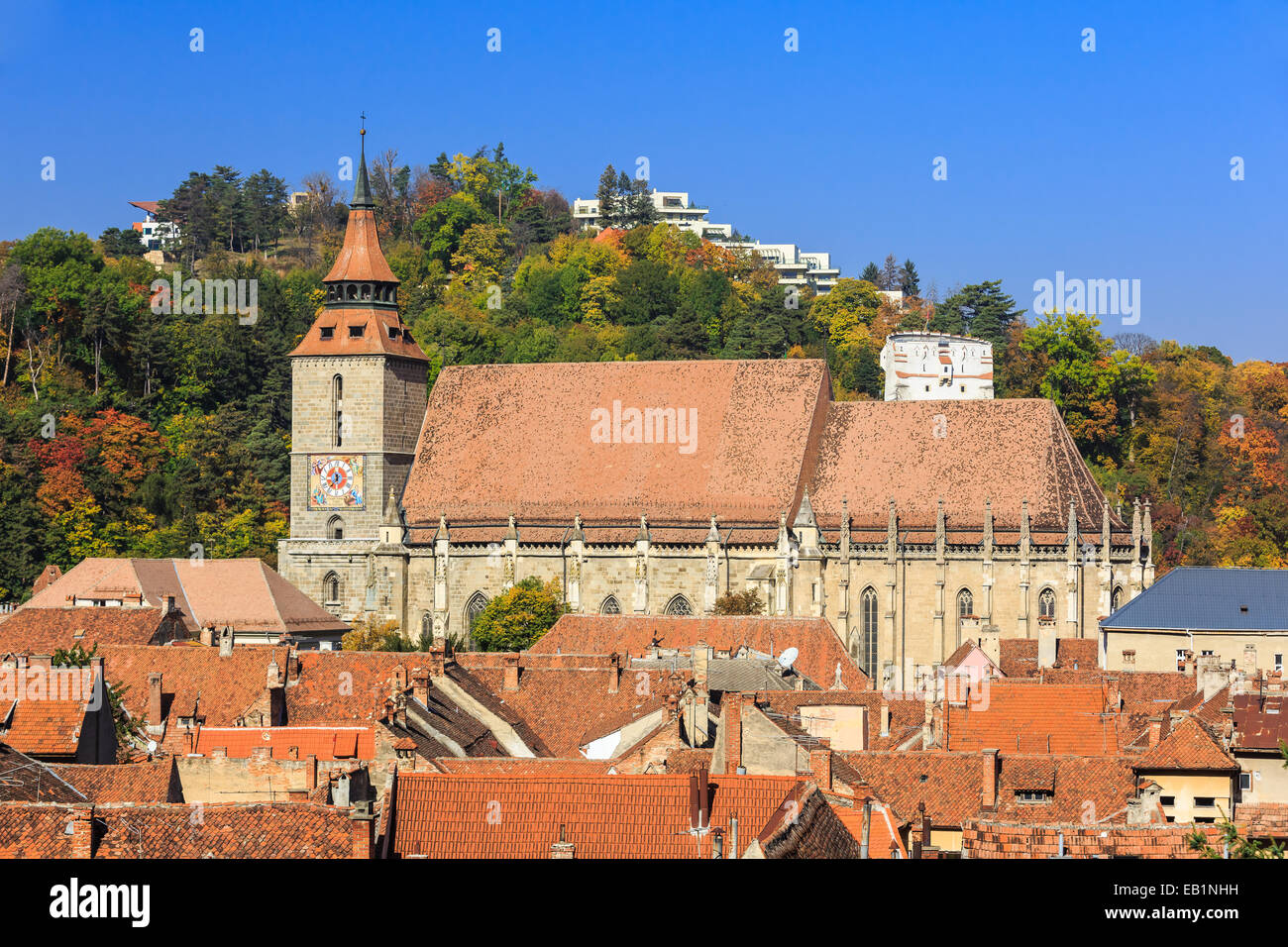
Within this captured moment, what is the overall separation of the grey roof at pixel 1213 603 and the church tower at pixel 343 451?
29.8 meters

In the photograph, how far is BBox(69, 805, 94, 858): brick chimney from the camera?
19.5 m

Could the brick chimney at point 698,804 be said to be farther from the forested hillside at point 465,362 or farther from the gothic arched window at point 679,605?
the forested hillside at point 465,362

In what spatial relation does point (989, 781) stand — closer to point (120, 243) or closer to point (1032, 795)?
point (1032, 795)

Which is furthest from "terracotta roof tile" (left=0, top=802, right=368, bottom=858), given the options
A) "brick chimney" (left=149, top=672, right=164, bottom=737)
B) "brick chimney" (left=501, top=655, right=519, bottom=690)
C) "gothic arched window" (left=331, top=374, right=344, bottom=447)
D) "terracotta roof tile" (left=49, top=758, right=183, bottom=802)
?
"gothic arched window" (left=331, top=374, right=344, bottom=447)

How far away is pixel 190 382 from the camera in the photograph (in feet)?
353

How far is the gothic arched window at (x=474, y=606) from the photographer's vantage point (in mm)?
73375

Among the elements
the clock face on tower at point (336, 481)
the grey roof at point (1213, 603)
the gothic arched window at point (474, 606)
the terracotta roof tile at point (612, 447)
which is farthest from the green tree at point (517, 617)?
the grey roof at point (1213, 603)

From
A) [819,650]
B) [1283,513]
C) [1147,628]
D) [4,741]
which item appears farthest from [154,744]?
[1283,513]

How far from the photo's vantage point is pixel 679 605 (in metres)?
72.2

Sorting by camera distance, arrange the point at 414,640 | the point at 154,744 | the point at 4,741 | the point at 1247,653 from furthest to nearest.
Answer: the point at 414,640 < the point at 1247,653 < the point at 154,744 < the point at 4,741

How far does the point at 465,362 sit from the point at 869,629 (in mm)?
41440

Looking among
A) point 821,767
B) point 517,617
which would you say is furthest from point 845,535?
point 821,767

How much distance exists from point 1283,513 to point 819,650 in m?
48.2
